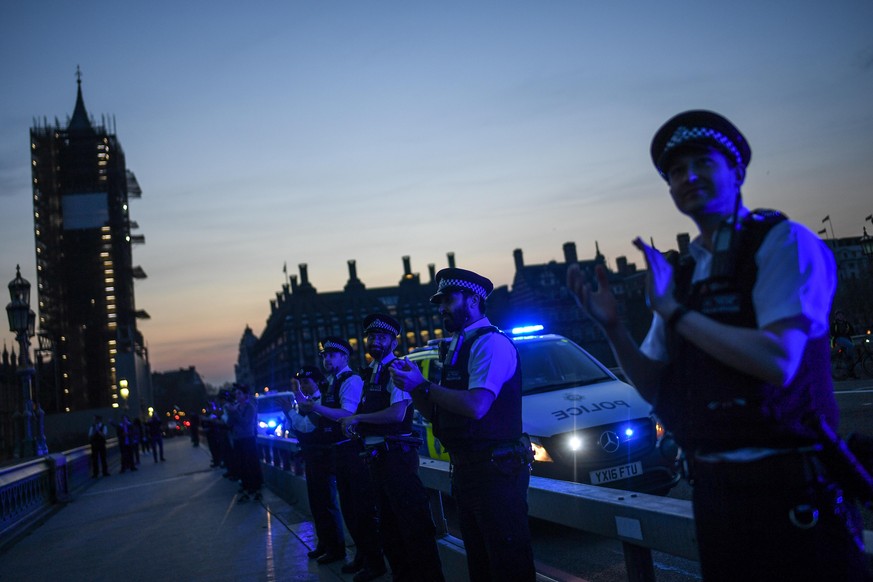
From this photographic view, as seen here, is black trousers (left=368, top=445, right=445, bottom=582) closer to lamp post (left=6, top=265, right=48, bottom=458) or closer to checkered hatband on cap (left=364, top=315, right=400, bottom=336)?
checkered hatband on cap (left=364, top=315, right=400, bottom=336)

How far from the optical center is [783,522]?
1883mm

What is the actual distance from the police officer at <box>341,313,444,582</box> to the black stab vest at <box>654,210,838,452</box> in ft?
10.3

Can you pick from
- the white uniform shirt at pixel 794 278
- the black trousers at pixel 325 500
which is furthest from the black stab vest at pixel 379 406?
the white uniform shirt at pixel 794 278

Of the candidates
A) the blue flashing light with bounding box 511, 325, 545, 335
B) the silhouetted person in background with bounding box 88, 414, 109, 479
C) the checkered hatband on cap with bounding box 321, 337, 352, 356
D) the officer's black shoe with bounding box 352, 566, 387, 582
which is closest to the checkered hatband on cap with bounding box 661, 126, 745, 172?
the officer's black shoe with bounding box 352, 566, 387, 582

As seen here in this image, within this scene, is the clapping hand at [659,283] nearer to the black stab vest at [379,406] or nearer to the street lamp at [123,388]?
the black stab vest at [379,406]

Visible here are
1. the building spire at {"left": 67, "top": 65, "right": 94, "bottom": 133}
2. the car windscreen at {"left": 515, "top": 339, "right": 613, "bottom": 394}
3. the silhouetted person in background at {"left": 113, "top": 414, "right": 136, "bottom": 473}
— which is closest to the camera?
the car windscreen at {"left": 515, "top": 339, "right": 613, "bottom": 394}

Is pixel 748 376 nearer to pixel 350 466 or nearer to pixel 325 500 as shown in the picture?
pixel 350 466

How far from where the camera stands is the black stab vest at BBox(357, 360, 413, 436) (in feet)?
18.3

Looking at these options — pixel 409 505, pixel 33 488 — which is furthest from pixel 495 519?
pixel 33 488

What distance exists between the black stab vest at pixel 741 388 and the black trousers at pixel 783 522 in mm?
68

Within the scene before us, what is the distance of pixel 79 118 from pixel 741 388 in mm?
104482

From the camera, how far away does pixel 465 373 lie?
157 inches

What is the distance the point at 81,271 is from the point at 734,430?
286 ft

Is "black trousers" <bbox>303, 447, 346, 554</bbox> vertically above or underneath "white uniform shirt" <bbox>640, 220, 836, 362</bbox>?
underneath
